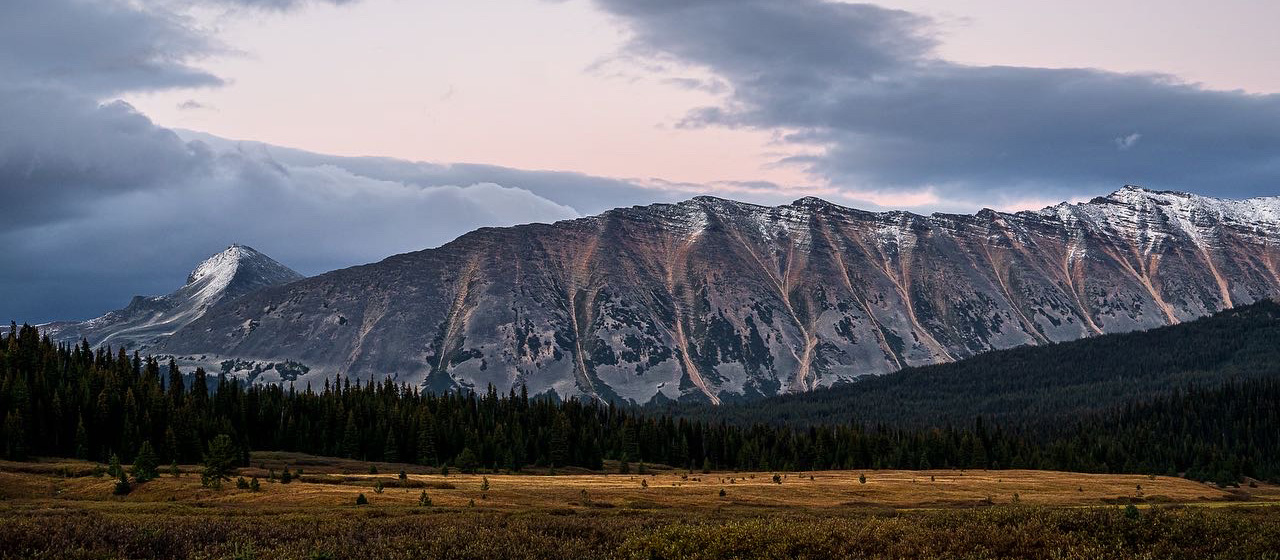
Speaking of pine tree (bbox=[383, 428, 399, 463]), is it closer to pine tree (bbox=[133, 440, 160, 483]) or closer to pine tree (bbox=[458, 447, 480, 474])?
pine tree (bbox=[458, 447, 480, 474])

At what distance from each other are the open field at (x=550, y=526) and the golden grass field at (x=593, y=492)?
0.53 m

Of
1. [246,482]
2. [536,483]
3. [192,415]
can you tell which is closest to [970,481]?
[536,483]

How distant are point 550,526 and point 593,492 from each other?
142 feet

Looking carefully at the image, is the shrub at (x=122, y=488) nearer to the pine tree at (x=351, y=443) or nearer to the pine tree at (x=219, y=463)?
the pine tree at (x=219, y=463)

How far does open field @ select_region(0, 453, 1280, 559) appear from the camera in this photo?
176 ft

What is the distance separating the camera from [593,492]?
111562mm

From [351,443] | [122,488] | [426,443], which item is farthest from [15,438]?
[426,443]

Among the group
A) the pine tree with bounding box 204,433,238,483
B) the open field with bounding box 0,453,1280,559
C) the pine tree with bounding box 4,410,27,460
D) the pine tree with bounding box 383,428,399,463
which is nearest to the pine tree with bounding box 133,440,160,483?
the open field with bounding box 0,453,1280,559

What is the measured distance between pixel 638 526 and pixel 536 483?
6419cm

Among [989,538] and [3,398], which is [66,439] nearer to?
[3,398]

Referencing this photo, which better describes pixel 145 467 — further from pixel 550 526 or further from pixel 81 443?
pixel 550 526

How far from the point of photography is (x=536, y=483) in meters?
131

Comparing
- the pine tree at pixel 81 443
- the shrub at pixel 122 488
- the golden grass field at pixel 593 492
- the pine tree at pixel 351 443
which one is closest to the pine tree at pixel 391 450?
the pine tree at pixel 351 443

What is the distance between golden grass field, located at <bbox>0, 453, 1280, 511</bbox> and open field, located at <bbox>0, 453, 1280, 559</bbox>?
1.73ft
